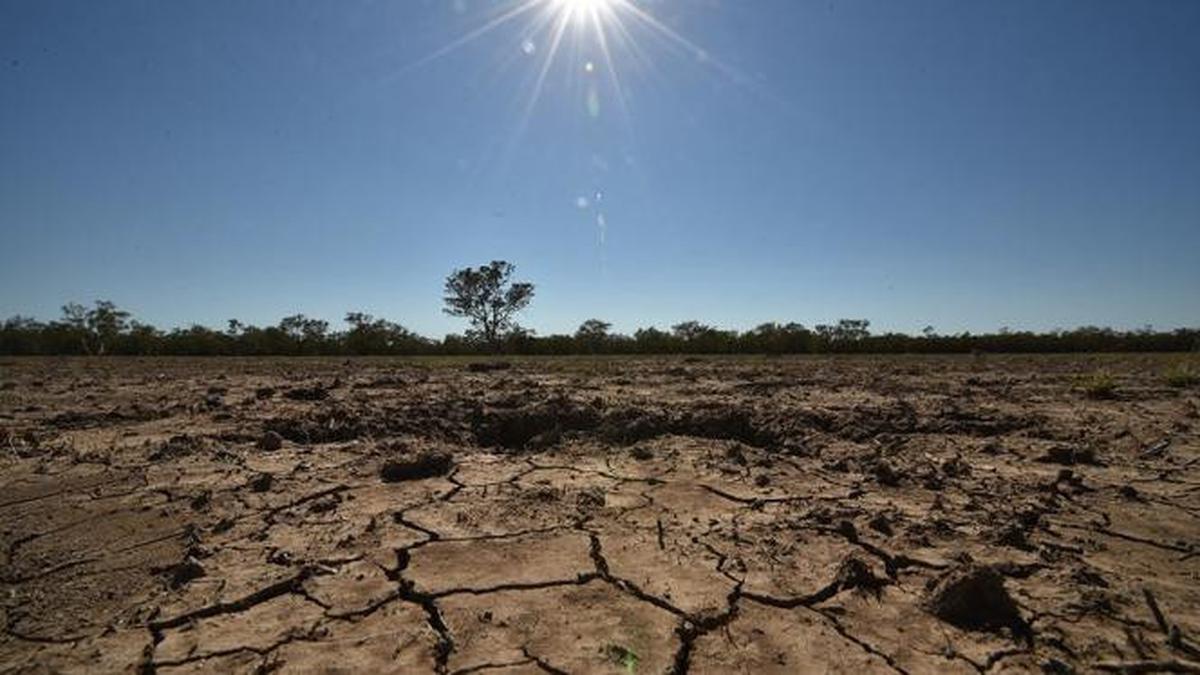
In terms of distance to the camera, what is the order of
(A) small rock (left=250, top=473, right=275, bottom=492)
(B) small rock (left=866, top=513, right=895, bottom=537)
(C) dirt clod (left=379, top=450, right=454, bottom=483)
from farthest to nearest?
(C) dirt clod (left=379, top=450, right=454, bottom=483)
(A) small rock (left=250, top=473, right=275, bottom=492)
(B) small rock (left=866, top=513, right=895, bottom=537)

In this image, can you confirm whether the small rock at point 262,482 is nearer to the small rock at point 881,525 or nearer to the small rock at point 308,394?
the small rock at point 881,525

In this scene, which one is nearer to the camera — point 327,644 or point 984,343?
point 327,644

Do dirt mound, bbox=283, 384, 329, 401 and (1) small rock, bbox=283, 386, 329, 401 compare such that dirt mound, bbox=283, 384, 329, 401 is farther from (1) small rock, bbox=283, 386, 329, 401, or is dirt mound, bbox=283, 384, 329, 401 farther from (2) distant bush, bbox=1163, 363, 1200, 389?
(2) distant bush, bbox=1163, 363, 1200, 389

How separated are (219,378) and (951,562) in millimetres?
10337

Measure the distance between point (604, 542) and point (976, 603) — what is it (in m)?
1.39

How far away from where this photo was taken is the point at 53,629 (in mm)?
2170

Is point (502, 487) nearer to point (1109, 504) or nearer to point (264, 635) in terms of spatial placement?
point (264, 635)

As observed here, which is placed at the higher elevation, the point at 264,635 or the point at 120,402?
the point at 120,402

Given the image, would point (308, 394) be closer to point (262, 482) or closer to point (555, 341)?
point (262, 482)

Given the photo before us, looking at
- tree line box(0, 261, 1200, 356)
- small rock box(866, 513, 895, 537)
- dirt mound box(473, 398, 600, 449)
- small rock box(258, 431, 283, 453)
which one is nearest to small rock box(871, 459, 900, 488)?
small rock box(866, 513, 895, 537)

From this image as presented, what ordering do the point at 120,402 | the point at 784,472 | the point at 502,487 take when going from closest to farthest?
the point at 502,487
the point at 784,472
the point at 120,402

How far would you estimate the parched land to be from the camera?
6.70ft

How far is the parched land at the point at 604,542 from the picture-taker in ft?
6.70

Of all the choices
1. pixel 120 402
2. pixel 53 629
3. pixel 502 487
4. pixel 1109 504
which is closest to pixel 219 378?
pixel 120 402
